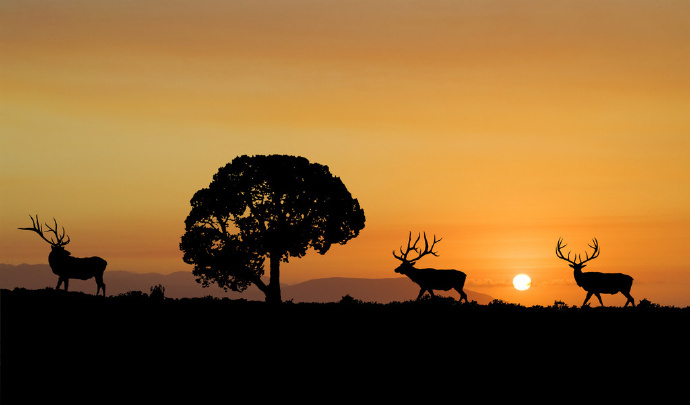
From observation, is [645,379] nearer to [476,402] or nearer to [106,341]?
[476,402]

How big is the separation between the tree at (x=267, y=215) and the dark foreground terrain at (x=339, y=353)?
2263 cm

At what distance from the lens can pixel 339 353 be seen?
23781 millimetres

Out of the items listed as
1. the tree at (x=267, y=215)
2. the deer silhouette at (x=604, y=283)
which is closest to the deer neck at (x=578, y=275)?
the deer silhouette at (x=604, y=283)

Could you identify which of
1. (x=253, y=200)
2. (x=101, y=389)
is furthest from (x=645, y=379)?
(x=253, y=200)

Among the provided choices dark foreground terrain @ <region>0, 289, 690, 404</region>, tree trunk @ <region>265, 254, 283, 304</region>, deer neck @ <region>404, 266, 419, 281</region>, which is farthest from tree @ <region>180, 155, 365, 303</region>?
dark foreground terrain @ <region>0, 289, 690, 404</region>

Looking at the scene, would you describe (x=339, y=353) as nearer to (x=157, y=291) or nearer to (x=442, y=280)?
(x=442, y=280)

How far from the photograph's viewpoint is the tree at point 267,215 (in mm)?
54750

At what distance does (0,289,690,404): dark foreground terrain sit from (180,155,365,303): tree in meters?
22.6

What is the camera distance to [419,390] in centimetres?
2034

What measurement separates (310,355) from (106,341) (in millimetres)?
6551

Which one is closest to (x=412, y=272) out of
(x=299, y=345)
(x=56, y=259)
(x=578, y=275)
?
(x=578, y=275)

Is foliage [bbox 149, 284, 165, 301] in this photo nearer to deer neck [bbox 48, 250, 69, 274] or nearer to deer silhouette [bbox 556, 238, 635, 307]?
deer neck [bbox 48, 250, 69, 274]

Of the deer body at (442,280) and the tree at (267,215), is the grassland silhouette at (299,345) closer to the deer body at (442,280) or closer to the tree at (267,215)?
the deer body at (442,280)

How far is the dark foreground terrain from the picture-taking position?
20344 mm
